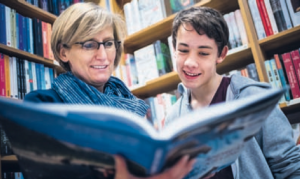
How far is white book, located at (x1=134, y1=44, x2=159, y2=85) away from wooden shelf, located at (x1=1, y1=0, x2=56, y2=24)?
2.32ft

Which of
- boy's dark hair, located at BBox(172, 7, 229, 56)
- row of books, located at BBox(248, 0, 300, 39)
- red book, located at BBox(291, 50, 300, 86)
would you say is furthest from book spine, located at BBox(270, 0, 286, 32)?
boy's dark hair, located at BBox(172, 7, 229, 56)

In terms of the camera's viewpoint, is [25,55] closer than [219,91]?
No

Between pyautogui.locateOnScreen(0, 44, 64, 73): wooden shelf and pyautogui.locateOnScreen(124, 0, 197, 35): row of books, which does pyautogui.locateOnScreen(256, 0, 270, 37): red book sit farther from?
pyautogui.locateOnScreen(0, 44, 64, 73): wooden shelf

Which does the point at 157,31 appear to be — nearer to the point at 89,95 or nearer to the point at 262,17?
the point at 262,17

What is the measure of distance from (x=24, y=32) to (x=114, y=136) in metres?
1.50

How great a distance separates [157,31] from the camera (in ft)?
6.80

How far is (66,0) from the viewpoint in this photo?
2.03 metres

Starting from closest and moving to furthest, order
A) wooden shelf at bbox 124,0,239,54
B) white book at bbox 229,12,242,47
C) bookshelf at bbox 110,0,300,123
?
bookshelf at bbox 110,0,300,123
white book at bbox 229,12,242,47
wooden shelf at bbox 124,0,239,54

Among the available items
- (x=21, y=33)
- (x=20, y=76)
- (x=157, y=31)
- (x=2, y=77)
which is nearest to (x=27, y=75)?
(x=20, y=76)

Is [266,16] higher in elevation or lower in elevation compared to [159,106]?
higher

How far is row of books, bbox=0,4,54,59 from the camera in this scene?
1506 millimetres

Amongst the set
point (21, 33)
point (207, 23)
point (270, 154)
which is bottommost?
point (270, 154)

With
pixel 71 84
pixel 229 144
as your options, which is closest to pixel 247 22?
pixel 71 84

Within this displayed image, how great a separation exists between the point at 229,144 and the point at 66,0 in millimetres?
1912
